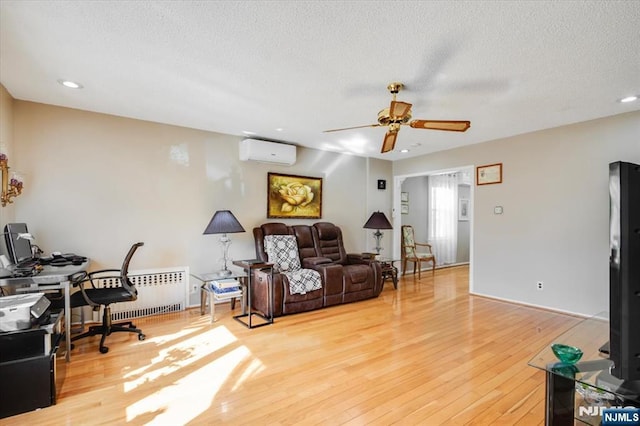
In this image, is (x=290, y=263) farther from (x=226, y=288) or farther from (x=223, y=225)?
(x=223, y=225)

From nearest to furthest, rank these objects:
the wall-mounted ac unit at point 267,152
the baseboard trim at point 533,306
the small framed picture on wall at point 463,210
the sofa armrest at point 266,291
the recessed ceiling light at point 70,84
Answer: the recessed ceiling light at point 70,84 < the sofa armrest at point 266,291 < the baseboard trim at point 533,306 < the wall-mounted ac unit at point 267,152 < the small framed picture on wall at point 463,210

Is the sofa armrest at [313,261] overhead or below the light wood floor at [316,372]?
overhead

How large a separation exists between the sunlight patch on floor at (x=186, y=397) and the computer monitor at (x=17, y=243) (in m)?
1.75

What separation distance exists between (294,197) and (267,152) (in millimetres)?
876

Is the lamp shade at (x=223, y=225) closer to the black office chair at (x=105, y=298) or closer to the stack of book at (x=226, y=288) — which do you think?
the stack of book at (x=226, y=288)

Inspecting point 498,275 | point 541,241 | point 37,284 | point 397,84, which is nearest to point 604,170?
point 541,241

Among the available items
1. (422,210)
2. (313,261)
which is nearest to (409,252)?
(422,210)

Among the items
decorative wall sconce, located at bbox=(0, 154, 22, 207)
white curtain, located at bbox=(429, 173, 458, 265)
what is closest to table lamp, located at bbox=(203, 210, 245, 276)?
decorative wall sconce, located at bbox=(0, 154, 22, 207)

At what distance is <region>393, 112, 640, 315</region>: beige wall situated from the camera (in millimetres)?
3668

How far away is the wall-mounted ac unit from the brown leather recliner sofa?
3.19 feet

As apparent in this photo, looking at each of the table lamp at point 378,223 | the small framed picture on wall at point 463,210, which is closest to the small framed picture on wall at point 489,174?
the table lamp at point 378,223

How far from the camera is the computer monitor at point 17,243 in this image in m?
2.63

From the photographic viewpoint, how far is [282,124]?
13.1 feet

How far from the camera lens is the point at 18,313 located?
202 centimetres
